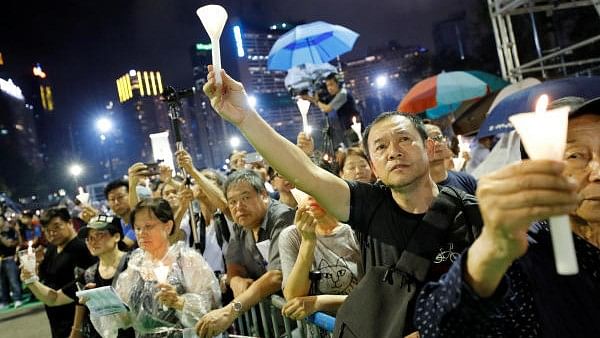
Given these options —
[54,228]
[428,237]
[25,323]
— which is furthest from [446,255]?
[25,323]

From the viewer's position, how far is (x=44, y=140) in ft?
332

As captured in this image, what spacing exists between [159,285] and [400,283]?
1.98 metres

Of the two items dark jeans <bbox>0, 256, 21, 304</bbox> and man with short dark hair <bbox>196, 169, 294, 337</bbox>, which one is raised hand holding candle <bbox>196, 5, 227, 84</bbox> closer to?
man with short dark hair <bbox>196, 169, 294, 337</bbox>

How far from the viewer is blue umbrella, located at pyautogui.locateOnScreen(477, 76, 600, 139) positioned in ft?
15.6

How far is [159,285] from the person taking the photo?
3.28 meters

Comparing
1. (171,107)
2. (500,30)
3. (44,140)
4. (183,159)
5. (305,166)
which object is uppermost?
(44,140)

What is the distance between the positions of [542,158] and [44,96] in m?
103

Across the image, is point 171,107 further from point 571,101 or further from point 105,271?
point 571,101

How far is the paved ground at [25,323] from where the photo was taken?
363 inches

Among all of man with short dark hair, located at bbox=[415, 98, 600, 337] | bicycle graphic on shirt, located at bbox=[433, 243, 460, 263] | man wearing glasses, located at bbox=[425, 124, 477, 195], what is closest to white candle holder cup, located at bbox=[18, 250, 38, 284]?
man wearing glasses, located at bbox=[425, 124, 477, 195]

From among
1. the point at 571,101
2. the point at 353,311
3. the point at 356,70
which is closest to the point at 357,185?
the point at 353,311

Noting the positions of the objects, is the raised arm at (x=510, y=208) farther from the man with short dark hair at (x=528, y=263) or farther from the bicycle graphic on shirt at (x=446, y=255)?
the bicycle graphic on shirt at (x=446, y=255)

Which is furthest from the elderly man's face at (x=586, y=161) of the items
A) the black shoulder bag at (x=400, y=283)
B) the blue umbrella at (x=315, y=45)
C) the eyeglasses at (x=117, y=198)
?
the blue umbrella at (x=315, y=45)

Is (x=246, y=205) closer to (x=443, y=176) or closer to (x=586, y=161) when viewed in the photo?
(x=443, y=176)
